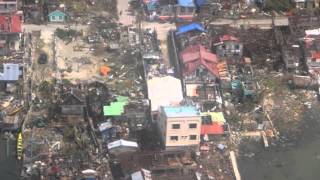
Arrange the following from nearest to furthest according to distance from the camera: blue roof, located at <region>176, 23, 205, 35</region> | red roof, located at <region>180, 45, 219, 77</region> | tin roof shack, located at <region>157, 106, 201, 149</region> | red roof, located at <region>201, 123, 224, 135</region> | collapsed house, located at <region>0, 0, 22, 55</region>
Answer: tin roof shack, located at <region>157, 106, 201, 149</region>, red roof, located at <region>201, 123, 224, 135</region>, red roof, located at <region>180, 45, 219, 77</region>, collapsed house, located at <region>0, 0, 22, 55</region>, blue roof, located at <region>176, 23, 205, 35</region>

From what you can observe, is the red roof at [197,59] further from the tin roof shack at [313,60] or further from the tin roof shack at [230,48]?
the tin roof shack at [313,60]

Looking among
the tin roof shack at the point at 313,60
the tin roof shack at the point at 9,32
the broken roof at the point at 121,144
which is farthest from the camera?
the tin roof shack at the point at 313,60

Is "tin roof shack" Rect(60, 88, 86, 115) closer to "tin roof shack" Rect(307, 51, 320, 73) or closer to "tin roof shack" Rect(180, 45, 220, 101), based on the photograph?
"tin roof shack" Rect(180, 45, 220, 101)

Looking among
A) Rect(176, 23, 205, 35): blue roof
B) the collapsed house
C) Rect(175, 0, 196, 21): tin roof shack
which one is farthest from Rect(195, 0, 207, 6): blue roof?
the collapsed house

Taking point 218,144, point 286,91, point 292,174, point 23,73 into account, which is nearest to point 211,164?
point 218,144

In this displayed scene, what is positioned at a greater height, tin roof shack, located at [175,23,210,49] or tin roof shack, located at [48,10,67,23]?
tin roof shack, located at [48,10,67,23]

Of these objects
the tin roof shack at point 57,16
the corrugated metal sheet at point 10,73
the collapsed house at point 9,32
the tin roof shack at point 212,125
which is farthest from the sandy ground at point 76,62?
the tin roof shack at point 212,125
